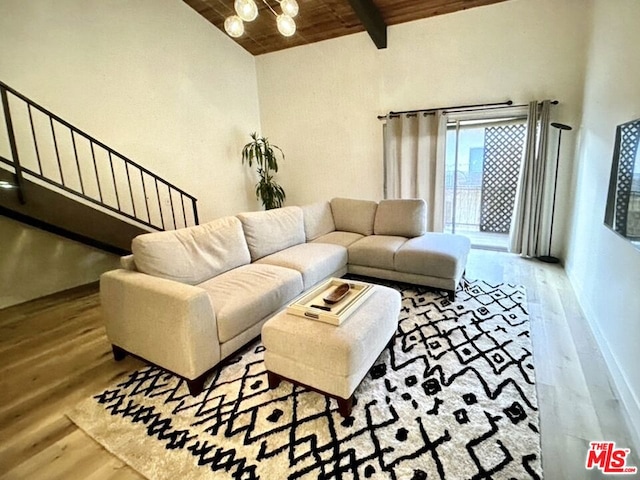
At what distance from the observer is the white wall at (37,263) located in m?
3.28

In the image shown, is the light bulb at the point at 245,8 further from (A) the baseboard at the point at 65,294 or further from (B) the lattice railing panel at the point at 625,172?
(A) the baseboard at the point at 65,294

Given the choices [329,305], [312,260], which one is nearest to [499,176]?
[312,260]

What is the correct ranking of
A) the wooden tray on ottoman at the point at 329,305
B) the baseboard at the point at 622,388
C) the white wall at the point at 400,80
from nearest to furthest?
the baseboard at the point at 622,388 → the wooden tray on ottoman at the point at 329,305 → the white wall at the point at 400,80

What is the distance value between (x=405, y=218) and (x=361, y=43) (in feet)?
9.26

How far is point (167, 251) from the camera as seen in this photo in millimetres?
2197

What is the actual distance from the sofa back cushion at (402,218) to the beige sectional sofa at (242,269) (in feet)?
0.04

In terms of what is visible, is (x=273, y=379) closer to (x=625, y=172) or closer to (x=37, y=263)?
(x=625, y=172)

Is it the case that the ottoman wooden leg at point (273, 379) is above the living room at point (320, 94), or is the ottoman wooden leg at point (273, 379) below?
below

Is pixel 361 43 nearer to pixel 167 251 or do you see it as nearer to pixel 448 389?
pixel 167 251

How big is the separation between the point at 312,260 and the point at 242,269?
2.06 feet

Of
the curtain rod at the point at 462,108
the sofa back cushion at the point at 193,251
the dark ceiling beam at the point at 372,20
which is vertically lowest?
the sofa back cushion at the point at 193,251

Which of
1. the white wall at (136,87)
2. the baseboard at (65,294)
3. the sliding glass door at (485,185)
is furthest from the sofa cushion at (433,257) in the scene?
the baseboard at (65,294)

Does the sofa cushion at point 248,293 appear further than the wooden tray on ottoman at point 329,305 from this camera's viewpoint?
Yes

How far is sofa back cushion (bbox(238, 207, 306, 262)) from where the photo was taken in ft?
9.73
